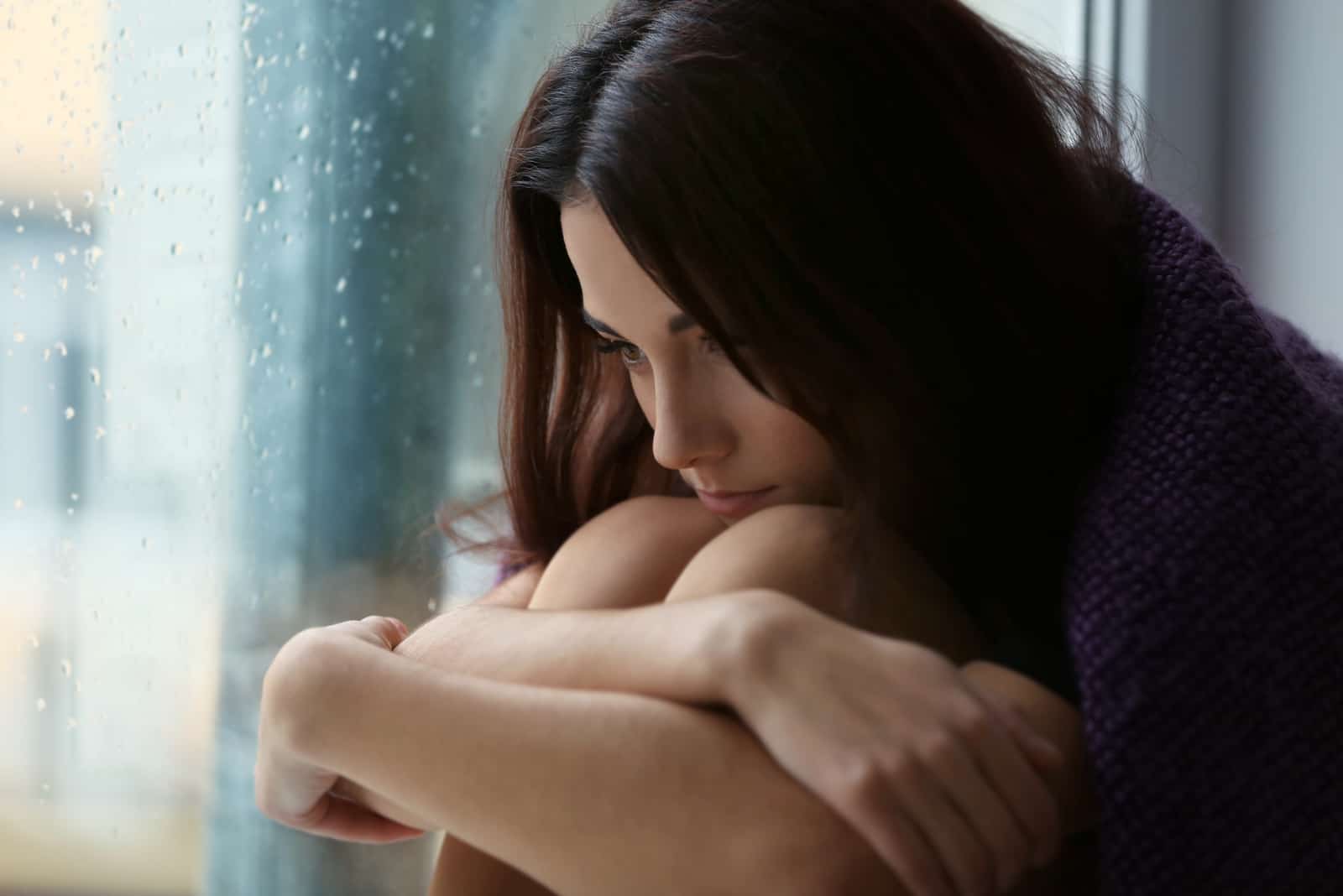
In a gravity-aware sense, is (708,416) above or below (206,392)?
above

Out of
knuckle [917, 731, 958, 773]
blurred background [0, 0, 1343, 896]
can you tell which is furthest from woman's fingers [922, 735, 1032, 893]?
blurred background [0, 0, 1343, 896]

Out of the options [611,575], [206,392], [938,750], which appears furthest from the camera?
[206,392]

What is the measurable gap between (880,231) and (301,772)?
0.27m

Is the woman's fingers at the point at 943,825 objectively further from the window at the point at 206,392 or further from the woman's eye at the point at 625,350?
the window at the point at 206,392

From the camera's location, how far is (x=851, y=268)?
1.26 feet

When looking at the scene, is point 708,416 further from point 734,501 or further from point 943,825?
point 943,825

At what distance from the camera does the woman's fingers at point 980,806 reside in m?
0.32

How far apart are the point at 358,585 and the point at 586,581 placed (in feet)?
0.96

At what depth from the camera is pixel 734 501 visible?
0.42 m

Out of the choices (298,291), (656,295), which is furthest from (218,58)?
(656,295)

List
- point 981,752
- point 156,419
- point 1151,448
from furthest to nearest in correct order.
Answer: point 156,419 < point 1151,448 < point 981,752

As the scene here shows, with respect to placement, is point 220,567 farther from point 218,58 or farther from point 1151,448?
point 1151,448

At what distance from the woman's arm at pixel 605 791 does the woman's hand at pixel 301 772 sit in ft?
0.15

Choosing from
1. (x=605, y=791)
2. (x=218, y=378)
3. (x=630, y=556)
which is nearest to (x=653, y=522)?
(x=630, y=556)
